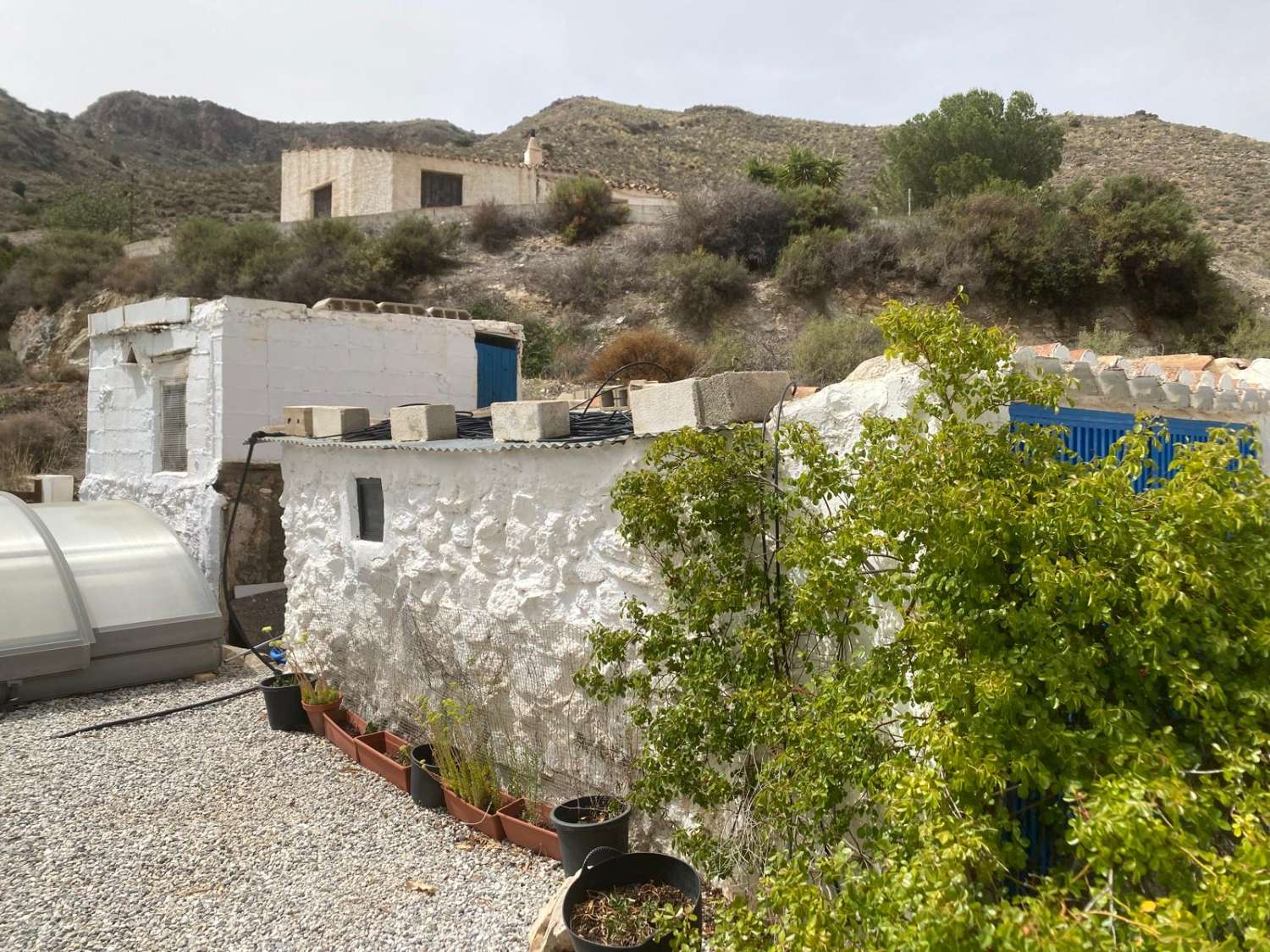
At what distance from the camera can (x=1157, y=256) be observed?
788 inches

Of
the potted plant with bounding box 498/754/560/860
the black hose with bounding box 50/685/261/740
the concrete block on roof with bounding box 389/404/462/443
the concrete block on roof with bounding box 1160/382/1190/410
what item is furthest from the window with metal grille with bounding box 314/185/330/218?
the concrete block on roof with bounding box 1160/382/1190/410

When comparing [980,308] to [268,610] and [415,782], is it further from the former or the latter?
[415,782]

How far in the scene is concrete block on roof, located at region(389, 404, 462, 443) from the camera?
19.4 feet

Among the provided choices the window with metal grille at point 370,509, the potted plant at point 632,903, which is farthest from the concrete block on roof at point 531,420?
the potted plant at point 632,903

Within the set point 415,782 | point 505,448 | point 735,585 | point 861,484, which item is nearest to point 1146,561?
point 861,484

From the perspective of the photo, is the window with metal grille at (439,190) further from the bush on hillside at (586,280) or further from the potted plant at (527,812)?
the potted plant at (527,812)

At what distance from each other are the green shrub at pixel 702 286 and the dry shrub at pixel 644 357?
10.7ft

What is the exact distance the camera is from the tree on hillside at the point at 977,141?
2559 centimetres

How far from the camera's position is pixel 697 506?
3.87 m

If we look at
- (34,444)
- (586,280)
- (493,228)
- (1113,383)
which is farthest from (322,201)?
(1113,383)

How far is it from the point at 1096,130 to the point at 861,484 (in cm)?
4143

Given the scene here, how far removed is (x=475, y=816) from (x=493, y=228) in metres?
22.7

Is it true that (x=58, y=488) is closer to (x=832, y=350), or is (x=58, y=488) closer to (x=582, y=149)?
(x=832, y=350)

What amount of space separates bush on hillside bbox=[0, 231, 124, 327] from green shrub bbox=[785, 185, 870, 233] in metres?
19.2
